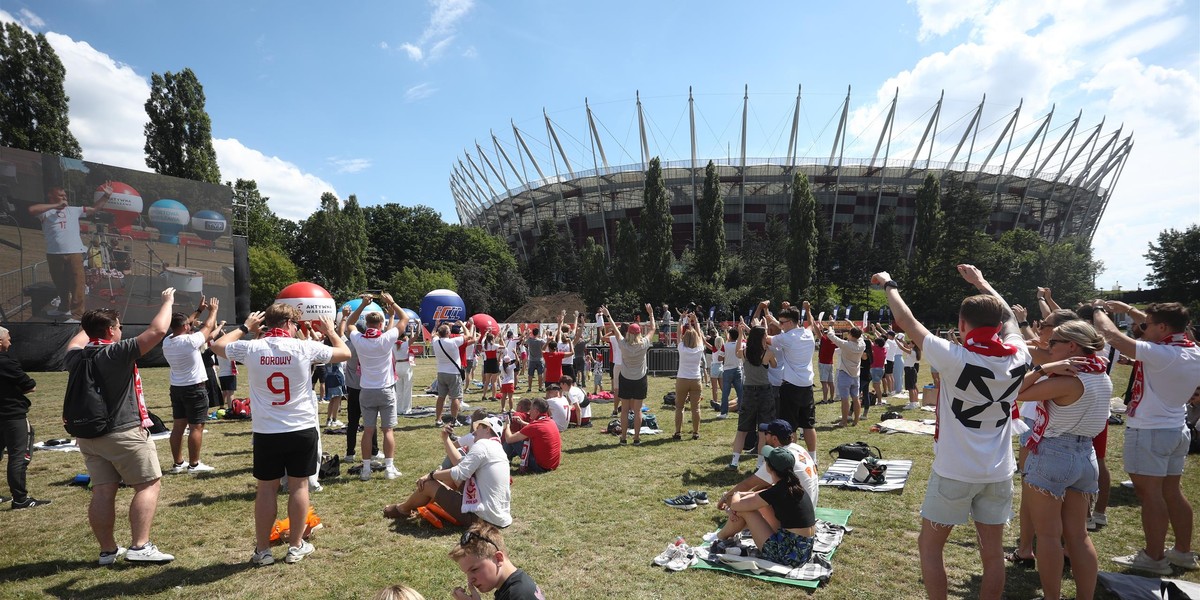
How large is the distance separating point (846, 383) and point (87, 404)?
35.8 ft

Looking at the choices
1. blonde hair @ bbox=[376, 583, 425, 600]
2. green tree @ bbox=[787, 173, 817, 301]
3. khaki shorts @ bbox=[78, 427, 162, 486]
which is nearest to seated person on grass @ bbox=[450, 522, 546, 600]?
blonde hair @ bbox=[376, 583, 425, 600]

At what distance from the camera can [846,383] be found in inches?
413

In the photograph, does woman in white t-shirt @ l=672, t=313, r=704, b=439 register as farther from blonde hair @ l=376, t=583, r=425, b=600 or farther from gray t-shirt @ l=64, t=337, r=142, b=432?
blonde hair @ l=376, t=583, r=425, b=600

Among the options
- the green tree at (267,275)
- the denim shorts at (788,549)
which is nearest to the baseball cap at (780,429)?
the denim shorts at (788,549)

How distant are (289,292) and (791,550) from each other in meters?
21.6

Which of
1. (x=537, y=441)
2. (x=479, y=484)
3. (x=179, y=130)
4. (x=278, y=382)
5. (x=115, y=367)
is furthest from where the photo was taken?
(x=179, y=130)

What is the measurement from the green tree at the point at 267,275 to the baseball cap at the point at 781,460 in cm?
5445

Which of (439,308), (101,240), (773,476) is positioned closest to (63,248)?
(101,240)

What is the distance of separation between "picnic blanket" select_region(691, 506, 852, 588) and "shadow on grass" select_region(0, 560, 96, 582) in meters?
5.27

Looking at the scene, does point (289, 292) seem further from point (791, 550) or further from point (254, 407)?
point (791, 550)

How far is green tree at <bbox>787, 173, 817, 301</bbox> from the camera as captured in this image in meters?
49.3

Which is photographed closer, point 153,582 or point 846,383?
point 153,582

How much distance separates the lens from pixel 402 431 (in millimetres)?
10477

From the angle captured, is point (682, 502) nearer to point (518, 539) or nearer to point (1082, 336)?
point (518, 539)
